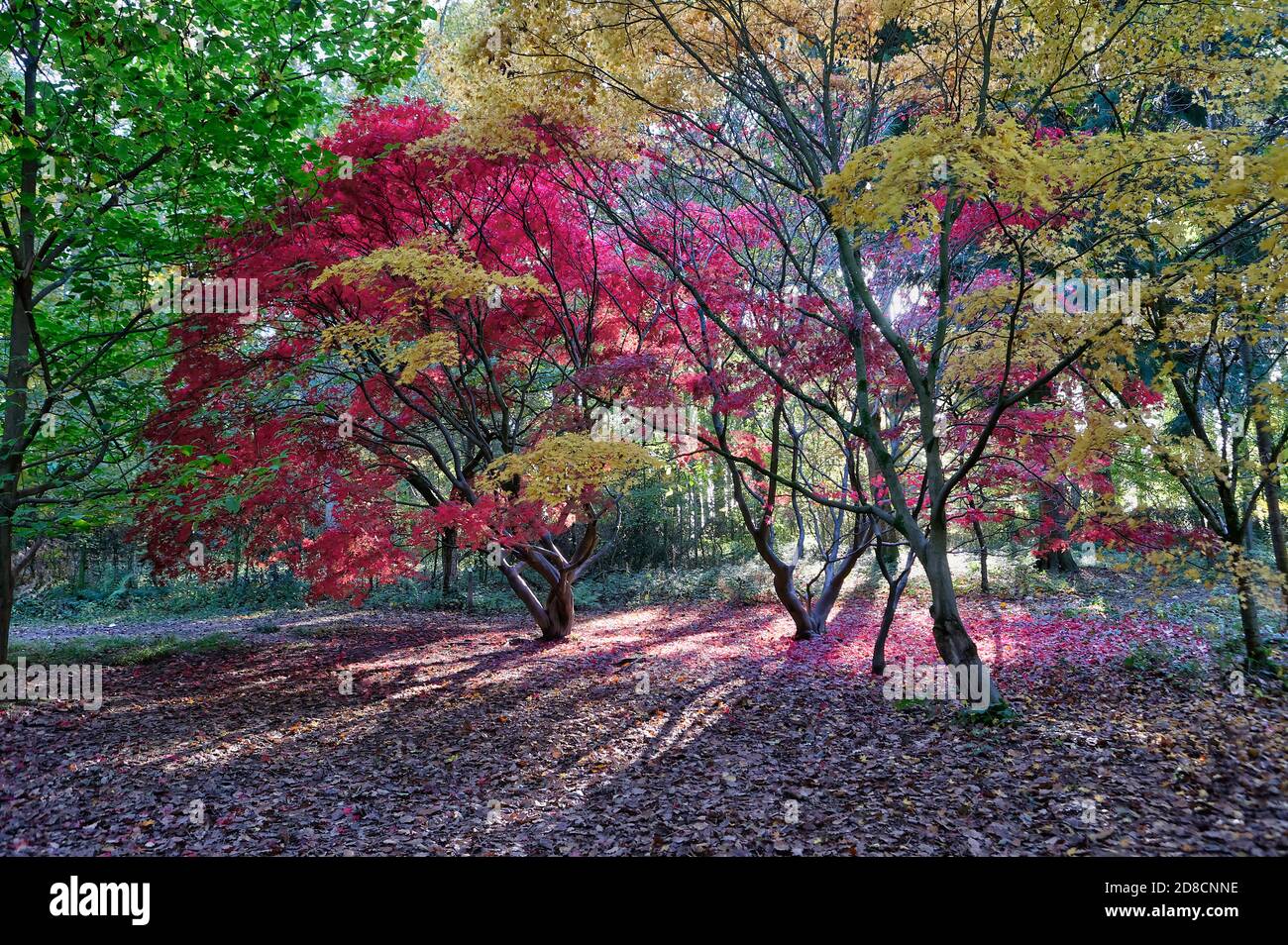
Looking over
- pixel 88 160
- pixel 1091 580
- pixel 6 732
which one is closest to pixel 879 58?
pixel 88 160

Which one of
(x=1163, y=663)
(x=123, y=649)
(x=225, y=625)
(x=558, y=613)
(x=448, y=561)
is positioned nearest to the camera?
(x=1163, y=663)

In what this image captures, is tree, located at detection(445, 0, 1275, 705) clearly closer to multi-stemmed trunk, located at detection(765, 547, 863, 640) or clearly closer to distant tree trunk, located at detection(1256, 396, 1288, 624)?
distant tree trunk, located at detection(1256, 396, 1288, 624)

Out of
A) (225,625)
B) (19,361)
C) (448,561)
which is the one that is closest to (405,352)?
(19,361)

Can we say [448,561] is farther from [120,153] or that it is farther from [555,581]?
[120,153]

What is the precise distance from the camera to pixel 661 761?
5086mm

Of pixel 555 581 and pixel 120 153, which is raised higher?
pixel 120 153

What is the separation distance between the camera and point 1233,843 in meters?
3.07

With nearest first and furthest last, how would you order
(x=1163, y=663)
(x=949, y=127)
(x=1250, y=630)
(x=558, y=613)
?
(x=949, y=127), (x=1250, y=630), (x=1163, y=663), (x=558, y=613)

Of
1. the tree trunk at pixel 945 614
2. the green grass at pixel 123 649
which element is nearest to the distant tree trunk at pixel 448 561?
the green grass at pixel 123 649

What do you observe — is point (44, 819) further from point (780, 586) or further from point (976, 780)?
point (780, 586)

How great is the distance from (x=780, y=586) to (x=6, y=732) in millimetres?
8493

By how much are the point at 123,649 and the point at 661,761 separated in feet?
27.1

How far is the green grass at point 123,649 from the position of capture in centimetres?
802

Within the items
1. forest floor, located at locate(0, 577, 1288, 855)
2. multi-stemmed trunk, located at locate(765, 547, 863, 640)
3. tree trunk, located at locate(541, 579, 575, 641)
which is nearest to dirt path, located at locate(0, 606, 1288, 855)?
forest floor, located at locate(0, 577, 1288, 855)
